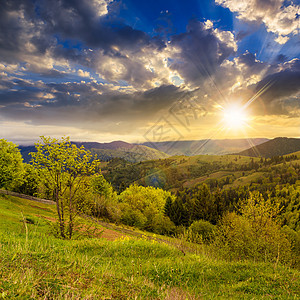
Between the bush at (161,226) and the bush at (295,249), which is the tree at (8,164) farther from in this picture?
the bush at (295,249)

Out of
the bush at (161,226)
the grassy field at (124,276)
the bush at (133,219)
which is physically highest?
the grassy field at (124,276)

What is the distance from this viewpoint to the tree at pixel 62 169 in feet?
54.6

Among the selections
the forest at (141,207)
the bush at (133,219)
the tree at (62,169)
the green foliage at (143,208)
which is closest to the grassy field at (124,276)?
the forest at (141,207)

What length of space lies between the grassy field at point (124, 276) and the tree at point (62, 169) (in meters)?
5.38

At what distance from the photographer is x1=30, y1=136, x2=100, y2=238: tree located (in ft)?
54.6

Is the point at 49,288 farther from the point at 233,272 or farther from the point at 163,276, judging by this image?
the point at 233,272

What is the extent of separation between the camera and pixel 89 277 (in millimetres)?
4902

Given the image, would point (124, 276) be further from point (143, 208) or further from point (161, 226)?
point (143, 208)

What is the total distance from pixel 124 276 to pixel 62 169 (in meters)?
13.6

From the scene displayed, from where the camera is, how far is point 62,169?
57.4 ft

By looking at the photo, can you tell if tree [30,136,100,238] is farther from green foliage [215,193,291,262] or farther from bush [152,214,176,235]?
bush [152,214,176,235]

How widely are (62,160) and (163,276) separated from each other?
521 inches

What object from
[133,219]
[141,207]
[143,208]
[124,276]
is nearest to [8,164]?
[133,219]

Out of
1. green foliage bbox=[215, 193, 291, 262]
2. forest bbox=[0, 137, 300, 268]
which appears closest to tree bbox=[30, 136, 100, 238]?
forest bbox=[0, 137, 300, 268]
